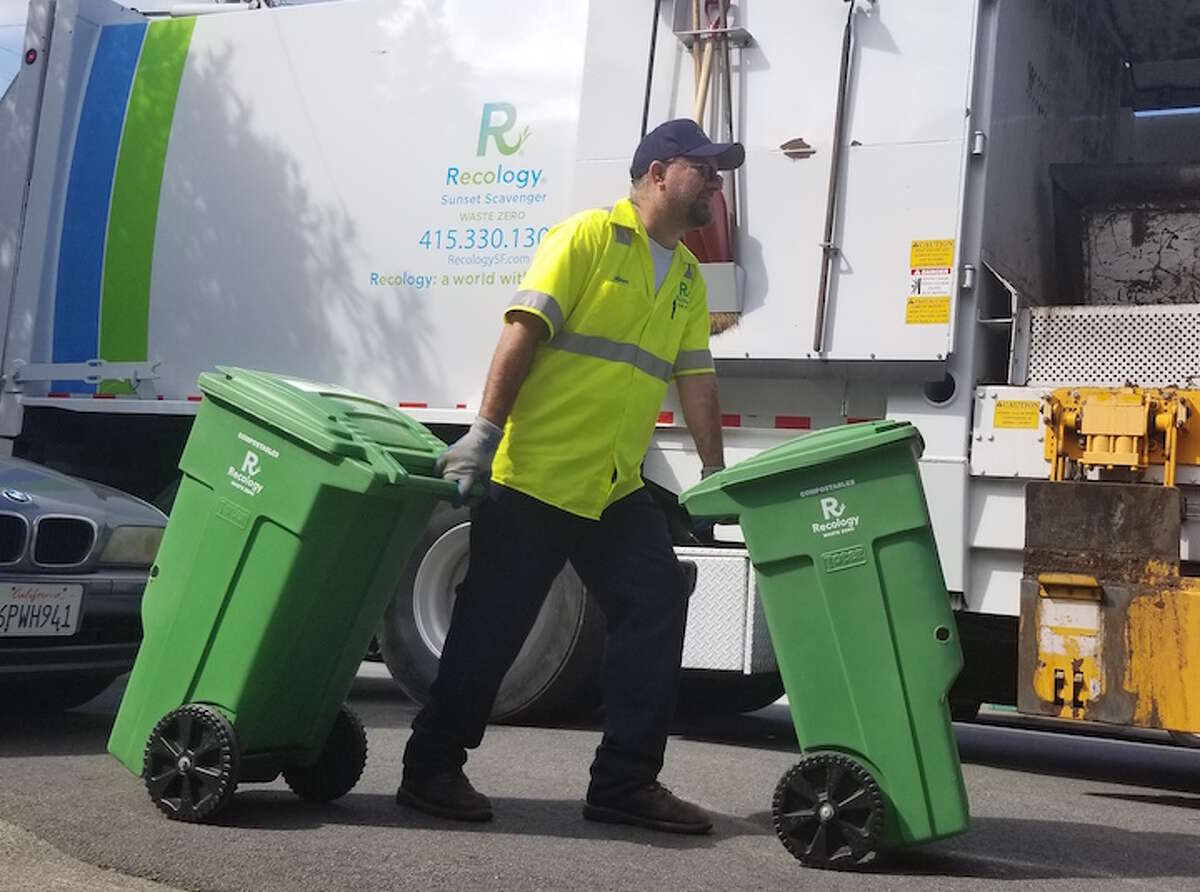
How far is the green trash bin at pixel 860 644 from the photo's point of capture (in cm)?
397

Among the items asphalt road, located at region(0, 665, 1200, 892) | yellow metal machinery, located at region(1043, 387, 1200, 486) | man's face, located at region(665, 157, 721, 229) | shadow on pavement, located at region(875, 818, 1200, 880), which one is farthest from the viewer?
yellow metal machinery, located at region(1043, 387, 1200, 486)

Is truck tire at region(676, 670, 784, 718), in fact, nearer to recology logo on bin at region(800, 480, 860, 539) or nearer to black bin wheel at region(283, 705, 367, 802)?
black bin wheel at region(283, 705, 367, 802)

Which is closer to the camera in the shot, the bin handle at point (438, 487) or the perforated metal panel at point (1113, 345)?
the bin handle at point (438, 487)

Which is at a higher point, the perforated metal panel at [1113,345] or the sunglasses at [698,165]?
the sunglasses at [698,165]

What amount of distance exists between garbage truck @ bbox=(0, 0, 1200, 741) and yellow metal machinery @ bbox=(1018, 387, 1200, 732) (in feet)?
0.04

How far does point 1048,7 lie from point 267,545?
13.1 ft

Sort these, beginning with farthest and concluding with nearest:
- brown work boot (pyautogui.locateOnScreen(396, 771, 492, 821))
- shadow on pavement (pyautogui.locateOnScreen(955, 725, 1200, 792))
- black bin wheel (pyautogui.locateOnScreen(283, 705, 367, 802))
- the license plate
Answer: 1. shadow on pavement (pyautogui.locateOnScreen(955, 725, 1200, 792))
2. the license plate
3. black bin wheel (pyautogui.locateOnScreen(283, 705, 367, 802))
4. brown work boot (pyautogui.locateOnScreen(396, 771, 492, 821))

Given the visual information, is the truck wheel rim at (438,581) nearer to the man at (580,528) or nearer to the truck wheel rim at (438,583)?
the truck wheel rim at (438,583)

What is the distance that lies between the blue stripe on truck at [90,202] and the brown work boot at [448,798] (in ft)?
13.6

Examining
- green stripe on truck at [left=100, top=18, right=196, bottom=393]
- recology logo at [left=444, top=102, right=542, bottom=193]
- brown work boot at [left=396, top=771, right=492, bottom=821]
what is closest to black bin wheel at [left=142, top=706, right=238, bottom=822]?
brown work boot at [left=396, top=771, right=492, bottom=821]

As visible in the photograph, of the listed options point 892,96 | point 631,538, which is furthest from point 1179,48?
point 631,538

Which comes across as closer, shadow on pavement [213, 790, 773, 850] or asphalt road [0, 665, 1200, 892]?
asphalt road [0, 665, 1200, 892]

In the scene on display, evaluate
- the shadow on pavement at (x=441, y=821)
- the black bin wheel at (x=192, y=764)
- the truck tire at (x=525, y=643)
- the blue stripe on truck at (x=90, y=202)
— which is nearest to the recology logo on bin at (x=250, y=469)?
the black bin wheel at (x=192, y=764)

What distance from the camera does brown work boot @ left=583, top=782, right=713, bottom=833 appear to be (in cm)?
427
